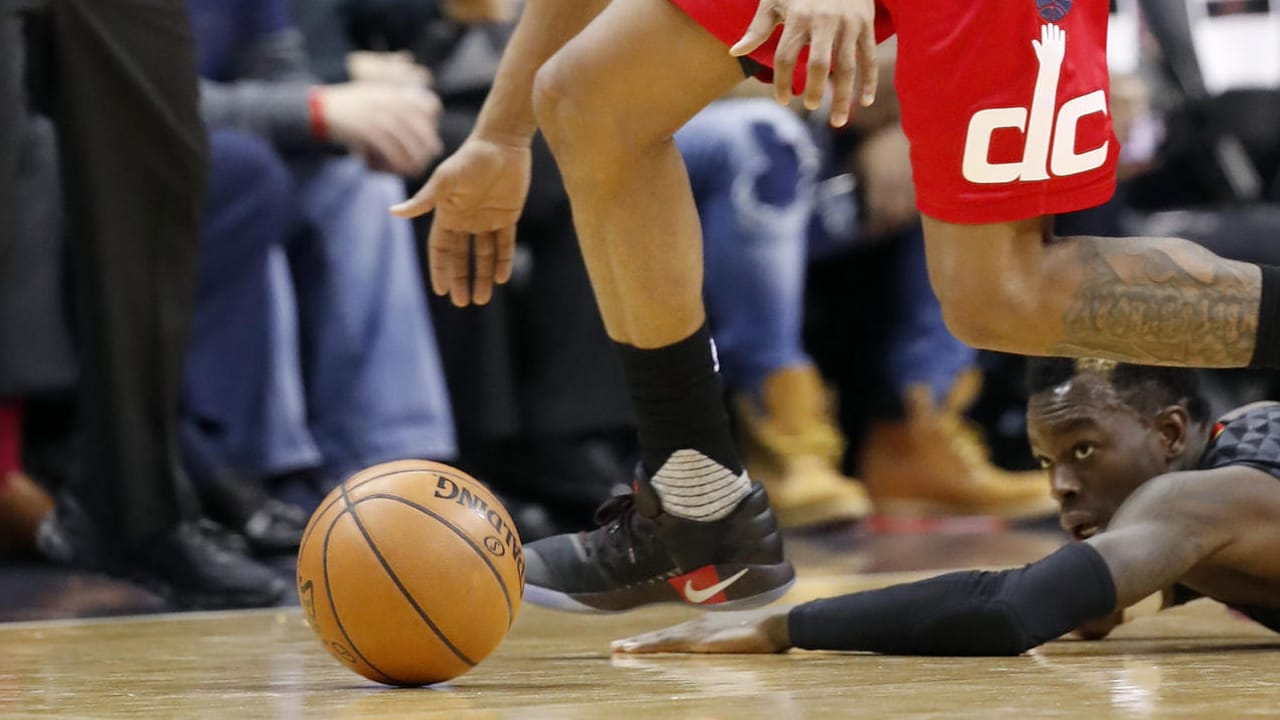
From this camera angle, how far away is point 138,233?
394 centimetres

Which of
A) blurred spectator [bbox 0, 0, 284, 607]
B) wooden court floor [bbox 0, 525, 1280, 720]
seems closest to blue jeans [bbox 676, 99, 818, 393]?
blurred spectator [bbox 0, 0, 284, 607]

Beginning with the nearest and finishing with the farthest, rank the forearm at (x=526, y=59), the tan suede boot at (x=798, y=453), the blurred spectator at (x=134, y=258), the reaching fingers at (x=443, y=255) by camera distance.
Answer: the forearm at (x=526, y=59) < the reaching fingers at (x=443, y=255) < the blurred spectator at (x=134, y=258) < the tan suede boot at (x=798, y=453)

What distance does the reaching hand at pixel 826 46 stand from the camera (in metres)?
2.16

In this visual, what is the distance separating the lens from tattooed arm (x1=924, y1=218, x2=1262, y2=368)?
2461mm

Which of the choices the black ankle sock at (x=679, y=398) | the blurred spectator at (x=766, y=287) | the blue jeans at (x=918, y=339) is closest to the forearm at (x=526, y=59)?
the black ankle sock at (x=679, y=398)

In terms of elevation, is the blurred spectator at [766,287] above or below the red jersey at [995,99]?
below

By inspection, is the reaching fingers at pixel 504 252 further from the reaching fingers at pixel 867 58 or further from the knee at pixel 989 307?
the reaching fingers at pixel 867 58

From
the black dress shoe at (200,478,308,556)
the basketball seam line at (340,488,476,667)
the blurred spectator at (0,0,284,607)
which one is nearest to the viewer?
the basketball seam line at (340,488,476,667)

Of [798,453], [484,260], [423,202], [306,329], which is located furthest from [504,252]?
[798,453]

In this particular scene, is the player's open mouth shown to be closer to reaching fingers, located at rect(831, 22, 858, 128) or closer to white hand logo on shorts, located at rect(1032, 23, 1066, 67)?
white hand logo on shorts, located at rect(1032, 23, 1066, 67)

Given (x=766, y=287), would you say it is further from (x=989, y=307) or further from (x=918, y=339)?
(x=989, y=307)

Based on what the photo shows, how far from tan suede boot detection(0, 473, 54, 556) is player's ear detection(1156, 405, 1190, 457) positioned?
9.40ft

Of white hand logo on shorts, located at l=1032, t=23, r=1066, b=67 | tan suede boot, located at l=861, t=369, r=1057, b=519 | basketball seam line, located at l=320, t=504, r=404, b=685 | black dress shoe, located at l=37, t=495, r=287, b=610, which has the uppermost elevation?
white hand logo on shorts, located at l=1032, t=23, r=1066, b=67

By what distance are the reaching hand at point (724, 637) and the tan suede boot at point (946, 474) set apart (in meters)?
3.40
